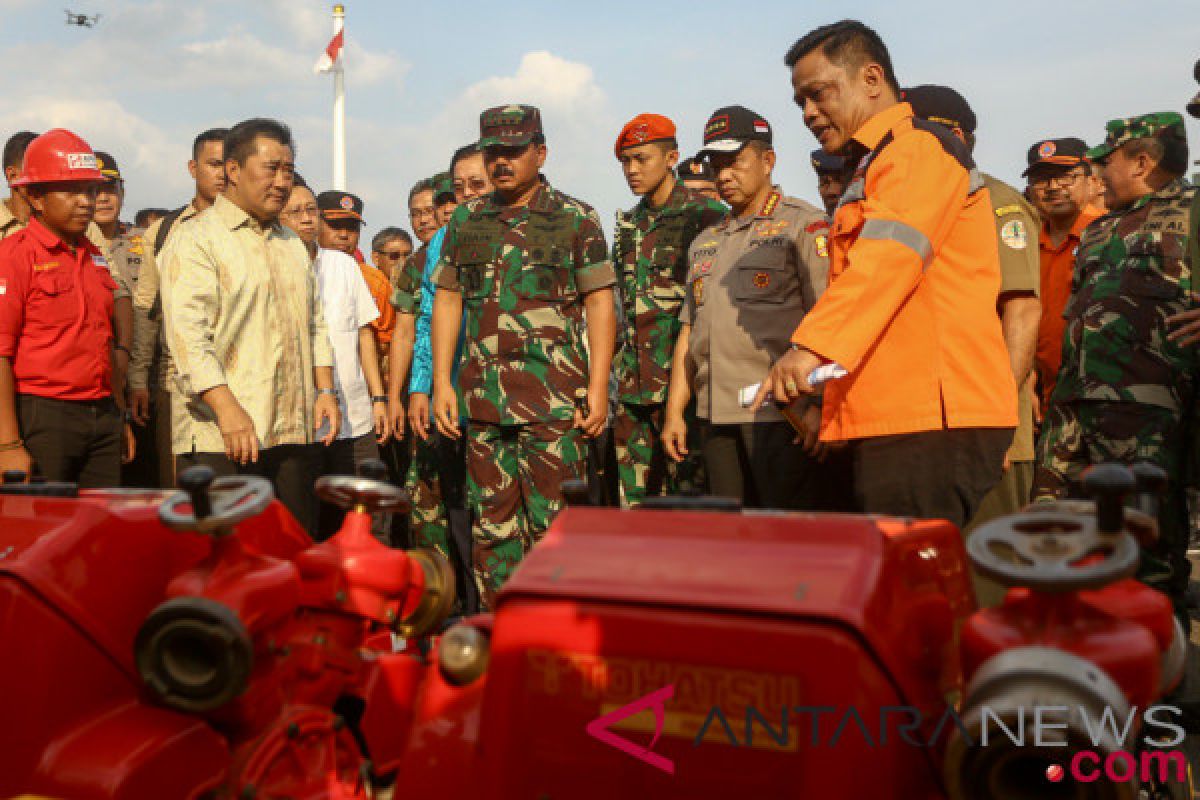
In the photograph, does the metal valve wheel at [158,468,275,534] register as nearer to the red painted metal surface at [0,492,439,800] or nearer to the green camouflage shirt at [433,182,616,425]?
the red painted metal surface at [0,492,439,800]

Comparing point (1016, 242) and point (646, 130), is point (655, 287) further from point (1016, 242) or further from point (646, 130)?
point (1016, 242)

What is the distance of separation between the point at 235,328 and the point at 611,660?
3094 mm

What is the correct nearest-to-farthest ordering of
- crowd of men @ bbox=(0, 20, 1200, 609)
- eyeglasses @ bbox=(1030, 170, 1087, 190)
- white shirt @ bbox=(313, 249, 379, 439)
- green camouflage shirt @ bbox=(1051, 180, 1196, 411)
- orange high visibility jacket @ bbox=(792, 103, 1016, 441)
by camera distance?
orange high visibility jacket @ bbox=(792, 103, 1016, 441) → crowd of men @ bbox=(0, 20, 1200, 609) → green camouflage shirt @ bbox=(1051, 180, 1196, 411) → white shirt @ bbox=(313, 249, 379, 439) → eyeglasses @ bbox=(1030, 170, 1087, 190)

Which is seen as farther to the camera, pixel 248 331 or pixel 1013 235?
pixel 248 331

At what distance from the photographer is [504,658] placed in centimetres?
184

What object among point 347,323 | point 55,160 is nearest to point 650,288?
point 347,323

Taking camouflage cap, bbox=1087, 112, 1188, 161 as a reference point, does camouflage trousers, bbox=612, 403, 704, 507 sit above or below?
below

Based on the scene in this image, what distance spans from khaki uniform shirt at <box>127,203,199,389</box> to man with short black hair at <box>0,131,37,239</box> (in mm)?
636

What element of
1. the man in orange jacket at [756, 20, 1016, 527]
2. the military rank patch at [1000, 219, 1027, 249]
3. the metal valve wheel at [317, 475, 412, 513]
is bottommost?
the metal valve wheel at [317, 475, 412, 513]

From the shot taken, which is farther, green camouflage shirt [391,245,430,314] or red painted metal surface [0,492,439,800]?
green camouflage shirt [391,245,430,314]

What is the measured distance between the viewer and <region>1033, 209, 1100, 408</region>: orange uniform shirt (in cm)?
565

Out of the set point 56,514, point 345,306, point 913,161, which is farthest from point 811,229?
point 56,514

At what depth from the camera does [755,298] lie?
15.0 ft

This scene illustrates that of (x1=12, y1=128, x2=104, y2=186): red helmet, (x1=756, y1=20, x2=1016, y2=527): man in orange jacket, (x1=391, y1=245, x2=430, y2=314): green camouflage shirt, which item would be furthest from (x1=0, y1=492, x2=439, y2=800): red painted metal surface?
(x1=391, y1=245, x2=430, y2=314): green camouflage shirt
